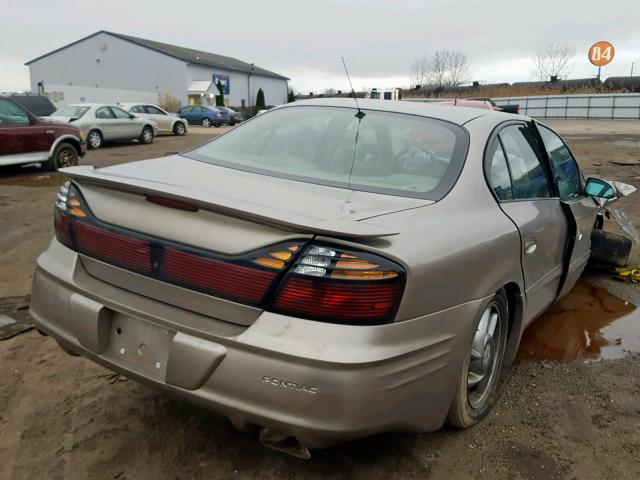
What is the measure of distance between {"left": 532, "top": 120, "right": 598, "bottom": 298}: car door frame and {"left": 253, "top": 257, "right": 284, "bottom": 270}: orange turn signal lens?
7.48 feet

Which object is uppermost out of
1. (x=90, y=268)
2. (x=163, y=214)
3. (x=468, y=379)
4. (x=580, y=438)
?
(x=163, y=214)

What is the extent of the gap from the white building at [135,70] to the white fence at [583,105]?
96.1 ft

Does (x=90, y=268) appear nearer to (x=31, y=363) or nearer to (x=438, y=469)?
(x=31, y=363)

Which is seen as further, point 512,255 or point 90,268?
point 512,255

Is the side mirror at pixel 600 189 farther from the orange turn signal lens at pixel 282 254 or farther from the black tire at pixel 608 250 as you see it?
the orange turn signal lens at pixel 282 254

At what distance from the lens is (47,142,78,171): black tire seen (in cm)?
1145

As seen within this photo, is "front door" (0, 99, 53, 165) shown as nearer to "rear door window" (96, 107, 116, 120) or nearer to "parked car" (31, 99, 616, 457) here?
"rear door window" (96, 107, 116, 120)

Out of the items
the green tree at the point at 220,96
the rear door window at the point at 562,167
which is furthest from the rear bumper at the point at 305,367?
the green tree at the point at 220,96

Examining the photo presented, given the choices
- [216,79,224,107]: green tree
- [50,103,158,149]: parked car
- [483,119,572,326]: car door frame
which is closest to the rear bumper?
[483,119,572,326]: car door frame

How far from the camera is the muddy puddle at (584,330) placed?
3785 millimetres

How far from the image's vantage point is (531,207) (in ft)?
10.2

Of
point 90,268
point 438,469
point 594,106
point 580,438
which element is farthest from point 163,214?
point 594,106

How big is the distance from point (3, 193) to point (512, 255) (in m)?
8.98

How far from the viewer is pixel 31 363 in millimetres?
3369
